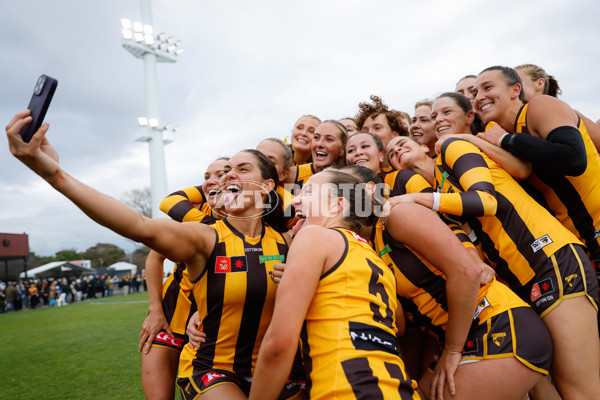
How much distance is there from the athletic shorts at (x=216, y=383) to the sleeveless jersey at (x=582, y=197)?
249 cm

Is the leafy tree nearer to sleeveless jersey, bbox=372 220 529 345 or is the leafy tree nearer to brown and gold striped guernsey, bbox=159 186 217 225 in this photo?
brown and gold striped guernsey, bbox=159 186 217 225

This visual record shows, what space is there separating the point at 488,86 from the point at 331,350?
8.63 ft

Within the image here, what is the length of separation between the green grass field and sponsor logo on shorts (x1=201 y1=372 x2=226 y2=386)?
497 centimetres

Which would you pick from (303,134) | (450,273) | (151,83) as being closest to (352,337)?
(450,273)

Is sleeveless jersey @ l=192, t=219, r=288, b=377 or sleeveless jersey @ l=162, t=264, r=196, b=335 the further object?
sleeveless jersey @ l=162, t=264, r=196, b=335

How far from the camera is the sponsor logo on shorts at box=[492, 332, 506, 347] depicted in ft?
7.38

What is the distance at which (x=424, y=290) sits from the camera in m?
2.60

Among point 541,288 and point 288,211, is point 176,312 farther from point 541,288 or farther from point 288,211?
point 541,288

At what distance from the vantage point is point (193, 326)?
9.52 feet

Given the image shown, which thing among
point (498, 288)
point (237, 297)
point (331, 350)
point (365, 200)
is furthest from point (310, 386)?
point (498, 288)

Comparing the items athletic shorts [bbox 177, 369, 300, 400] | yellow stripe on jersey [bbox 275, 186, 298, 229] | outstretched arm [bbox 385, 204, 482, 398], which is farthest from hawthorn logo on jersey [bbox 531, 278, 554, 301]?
yellow stripe on jersey [bbox 275, 186, 298, 229]

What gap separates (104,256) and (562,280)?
3144 inches

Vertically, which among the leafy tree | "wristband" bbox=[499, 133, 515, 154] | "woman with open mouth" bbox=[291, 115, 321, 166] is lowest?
the leafy tree

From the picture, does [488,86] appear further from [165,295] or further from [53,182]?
[165,295]
